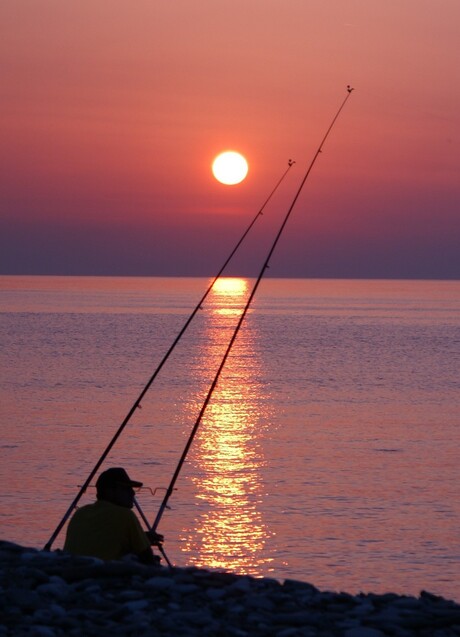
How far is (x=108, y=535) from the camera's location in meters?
6.11

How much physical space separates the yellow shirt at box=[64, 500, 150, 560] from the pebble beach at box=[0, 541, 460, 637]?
56cm

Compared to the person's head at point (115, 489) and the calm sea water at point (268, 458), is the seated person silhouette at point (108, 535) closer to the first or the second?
the person's head at point (115, 489)

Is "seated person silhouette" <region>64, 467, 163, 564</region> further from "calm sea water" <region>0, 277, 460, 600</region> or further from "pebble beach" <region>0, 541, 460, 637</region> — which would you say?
"calm sea water" <region>0, 277, 460, 600</region>

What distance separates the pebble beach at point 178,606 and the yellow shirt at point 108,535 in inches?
21.9

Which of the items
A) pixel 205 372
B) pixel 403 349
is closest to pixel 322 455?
pixel 205 372

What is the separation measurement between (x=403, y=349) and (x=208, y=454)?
37.3 metres

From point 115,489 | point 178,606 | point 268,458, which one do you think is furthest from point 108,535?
point 268,458

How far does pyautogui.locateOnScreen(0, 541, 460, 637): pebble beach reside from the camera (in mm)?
4637

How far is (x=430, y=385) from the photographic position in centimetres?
3553

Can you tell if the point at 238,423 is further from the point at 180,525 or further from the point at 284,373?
the point at 284,373

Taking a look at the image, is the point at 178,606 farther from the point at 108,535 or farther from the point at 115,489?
the point at 115,489

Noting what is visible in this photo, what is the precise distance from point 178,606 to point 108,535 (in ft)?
4.14

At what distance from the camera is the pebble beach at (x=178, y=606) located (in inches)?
183

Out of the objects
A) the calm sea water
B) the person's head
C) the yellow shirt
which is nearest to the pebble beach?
the yellow shirt
